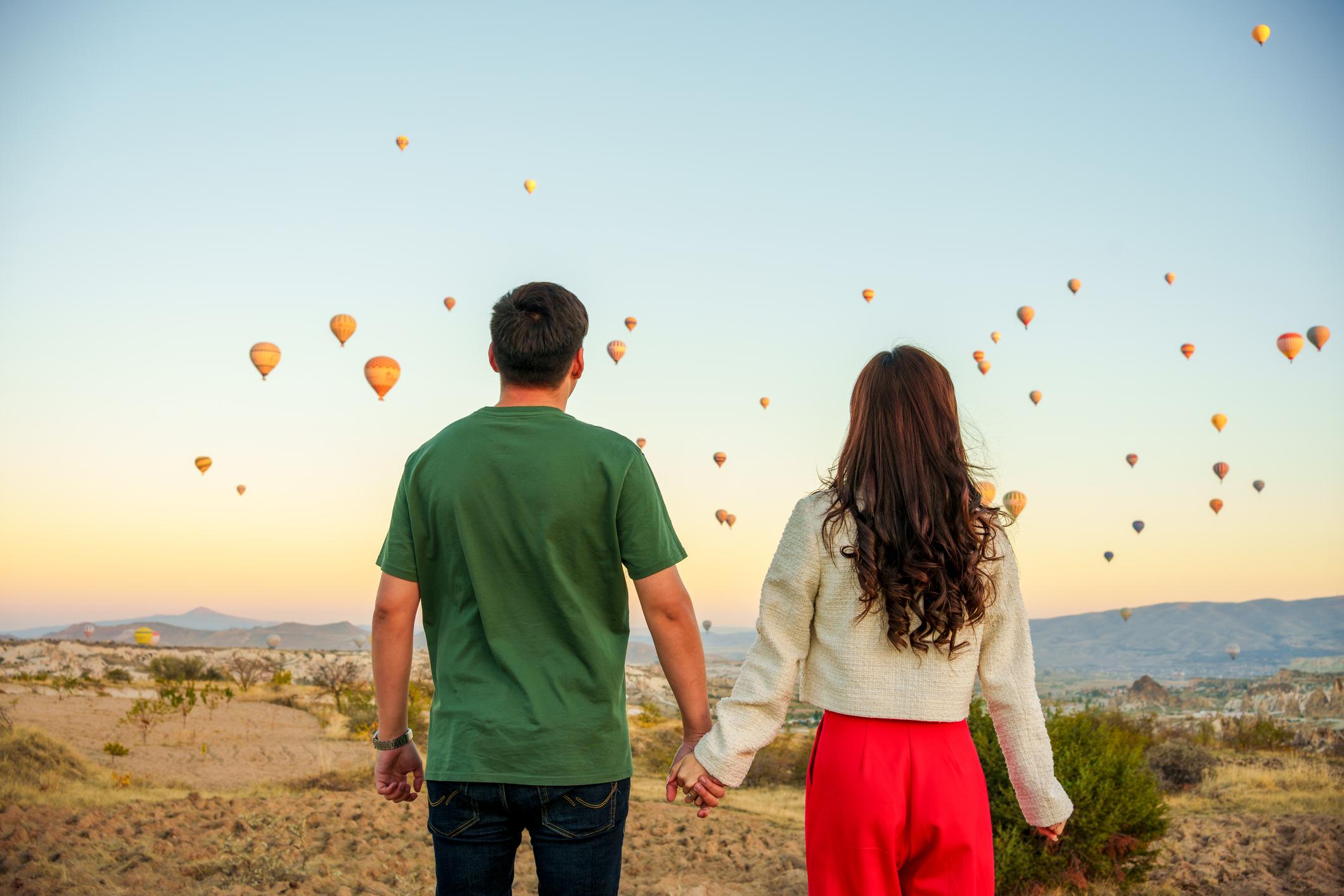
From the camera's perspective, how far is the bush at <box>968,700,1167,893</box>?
684 centimetres

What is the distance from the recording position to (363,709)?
65.4 feet

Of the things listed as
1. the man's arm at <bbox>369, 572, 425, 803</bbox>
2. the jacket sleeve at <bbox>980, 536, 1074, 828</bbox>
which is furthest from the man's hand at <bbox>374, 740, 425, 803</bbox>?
the jacket sleeve at <bbox>980, 536, 1074, 828</bbox>

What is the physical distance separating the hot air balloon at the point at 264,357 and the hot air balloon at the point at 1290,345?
29572 mm

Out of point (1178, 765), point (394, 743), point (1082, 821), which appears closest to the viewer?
point (394, 743)

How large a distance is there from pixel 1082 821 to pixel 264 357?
23498 mm

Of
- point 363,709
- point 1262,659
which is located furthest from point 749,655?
point 1262,659

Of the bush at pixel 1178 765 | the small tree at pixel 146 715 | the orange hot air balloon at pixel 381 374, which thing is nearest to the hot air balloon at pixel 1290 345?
the bush at pixel 1178 765

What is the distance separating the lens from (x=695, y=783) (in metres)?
2.71

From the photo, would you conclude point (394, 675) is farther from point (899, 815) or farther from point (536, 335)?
point (899, 815)

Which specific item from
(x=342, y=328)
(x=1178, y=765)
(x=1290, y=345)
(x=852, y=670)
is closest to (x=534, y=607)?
(x=852, y=670)

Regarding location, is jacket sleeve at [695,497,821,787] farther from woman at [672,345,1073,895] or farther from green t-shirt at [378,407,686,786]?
green t-shirt at [378,407,686,786]

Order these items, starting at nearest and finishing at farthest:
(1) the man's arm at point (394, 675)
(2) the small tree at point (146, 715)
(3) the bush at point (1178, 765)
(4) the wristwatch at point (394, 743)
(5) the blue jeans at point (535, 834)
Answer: (5) the blue jeans at point (535, 834), (1) the man's arm at point (394, 675), (4) the wristwatch at point (394, 743), (3) the bush at point (1178, 765), (2) the small tree at point (146, 715)

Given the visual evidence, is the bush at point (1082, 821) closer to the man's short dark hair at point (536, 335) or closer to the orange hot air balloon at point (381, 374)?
the man's short dark hair at point (536, 335)

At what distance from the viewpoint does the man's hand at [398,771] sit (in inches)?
109
